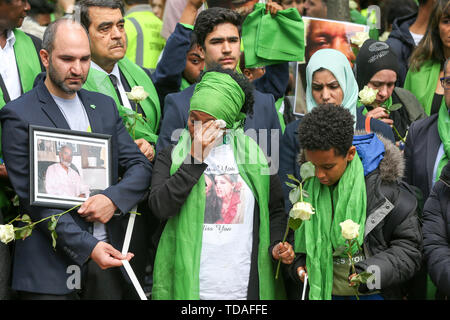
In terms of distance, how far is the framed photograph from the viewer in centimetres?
464

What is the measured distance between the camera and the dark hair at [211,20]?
235 inches

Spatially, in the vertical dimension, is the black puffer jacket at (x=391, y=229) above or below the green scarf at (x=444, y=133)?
below

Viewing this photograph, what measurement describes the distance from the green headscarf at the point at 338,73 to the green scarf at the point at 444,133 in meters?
0.62

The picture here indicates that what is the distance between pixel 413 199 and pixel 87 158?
6.74 feet

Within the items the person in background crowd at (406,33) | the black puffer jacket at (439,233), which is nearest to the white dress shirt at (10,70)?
the black puffer jacket at (439,233)

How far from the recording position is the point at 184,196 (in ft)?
15.6

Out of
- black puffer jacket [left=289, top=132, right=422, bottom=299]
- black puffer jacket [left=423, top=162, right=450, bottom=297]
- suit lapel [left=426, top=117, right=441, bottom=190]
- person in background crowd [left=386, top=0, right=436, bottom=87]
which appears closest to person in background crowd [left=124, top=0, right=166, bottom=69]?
person in background crowd [left=386, top=0, right=436, bottom=87]

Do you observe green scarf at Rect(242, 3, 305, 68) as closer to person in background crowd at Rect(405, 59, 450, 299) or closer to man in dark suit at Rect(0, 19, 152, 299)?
person in background crowd at Rect(405, 59, 450, 299)

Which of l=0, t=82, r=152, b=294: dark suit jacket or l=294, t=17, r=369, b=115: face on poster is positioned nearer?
l=0, t=82, r=152, b=294: dark suit jacket

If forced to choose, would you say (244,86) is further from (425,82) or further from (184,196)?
(425,82)

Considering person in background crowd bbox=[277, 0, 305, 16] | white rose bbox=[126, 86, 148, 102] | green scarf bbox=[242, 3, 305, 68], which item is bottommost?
white rose bbox=[126, 86, 148, 102]

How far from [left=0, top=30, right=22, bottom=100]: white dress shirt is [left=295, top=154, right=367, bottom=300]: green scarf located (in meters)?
2.26

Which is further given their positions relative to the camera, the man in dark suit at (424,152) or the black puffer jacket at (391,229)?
the man in dark suit at (424,152)

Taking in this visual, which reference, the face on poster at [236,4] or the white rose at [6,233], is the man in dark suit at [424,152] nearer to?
the face on poster at [236,4]
